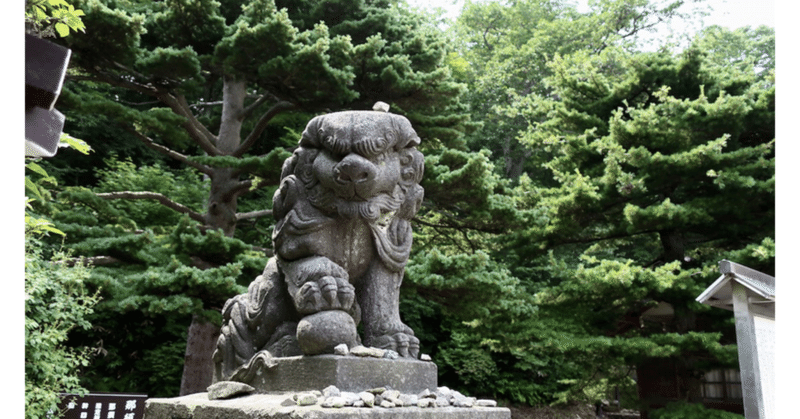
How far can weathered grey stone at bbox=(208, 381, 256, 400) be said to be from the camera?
9.49 feet

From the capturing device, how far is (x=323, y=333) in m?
2.79

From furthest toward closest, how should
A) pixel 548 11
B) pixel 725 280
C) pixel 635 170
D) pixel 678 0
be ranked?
1. pixel 548 11
2. pixel 678 0
3. pixel 635 170
4. pixel 725 280

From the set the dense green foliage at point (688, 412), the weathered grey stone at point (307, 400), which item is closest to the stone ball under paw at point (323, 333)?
the weathered grey stone at point (307, 400)

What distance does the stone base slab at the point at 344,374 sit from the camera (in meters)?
2.70

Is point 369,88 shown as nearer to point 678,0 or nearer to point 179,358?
point 179,358

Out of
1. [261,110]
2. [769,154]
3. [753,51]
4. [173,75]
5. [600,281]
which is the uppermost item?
[753,51]

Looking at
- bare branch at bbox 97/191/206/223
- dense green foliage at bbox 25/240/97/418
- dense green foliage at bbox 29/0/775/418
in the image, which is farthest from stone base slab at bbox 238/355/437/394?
bare branch at bbox 97/191/206/223

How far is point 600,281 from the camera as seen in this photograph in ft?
22.8

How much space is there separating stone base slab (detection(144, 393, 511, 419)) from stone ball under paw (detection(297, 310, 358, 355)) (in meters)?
0.23

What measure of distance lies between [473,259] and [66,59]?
224 inches

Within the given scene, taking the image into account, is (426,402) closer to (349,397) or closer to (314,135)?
(349,397)

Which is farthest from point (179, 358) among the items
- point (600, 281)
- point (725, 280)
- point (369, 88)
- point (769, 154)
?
point (769, 154)

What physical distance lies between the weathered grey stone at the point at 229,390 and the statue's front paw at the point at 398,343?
2.04 feet

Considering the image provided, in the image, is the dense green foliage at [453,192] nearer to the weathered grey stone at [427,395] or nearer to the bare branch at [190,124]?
the bare branch at [190,124]
